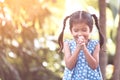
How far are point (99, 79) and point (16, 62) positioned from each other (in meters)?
0.56

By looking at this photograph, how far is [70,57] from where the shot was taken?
236 centimetres


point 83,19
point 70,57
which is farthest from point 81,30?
point 70,57

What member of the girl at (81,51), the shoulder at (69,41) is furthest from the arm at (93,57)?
the shoulder at (69,41)

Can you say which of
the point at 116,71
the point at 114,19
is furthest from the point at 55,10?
the point at 116,71

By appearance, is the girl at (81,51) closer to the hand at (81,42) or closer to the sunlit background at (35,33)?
the hand at (81,42)

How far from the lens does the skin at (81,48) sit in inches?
91.4

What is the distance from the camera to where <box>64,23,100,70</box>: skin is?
2.32 metres

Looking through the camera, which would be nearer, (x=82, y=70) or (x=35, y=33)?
(x=82, y=70)

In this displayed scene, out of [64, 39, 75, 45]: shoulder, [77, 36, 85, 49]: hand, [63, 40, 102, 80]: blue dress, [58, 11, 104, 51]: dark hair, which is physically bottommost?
[63, 40, 102, 80]: blue dress

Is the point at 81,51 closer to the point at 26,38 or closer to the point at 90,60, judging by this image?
the point at 90,60

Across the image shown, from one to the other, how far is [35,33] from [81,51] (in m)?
0.36

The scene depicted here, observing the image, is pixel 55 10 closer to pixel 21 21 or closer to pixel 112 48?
pixel 21 21

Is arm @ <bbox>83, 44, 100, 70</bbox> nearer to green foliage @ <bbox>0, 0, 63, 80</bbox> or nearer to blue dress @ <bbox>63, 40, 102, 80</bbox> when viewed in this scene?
blue dress @ <bbox>63, 40, 102, 80</bbox>

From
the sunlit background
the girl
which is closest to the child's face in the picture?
the girl
